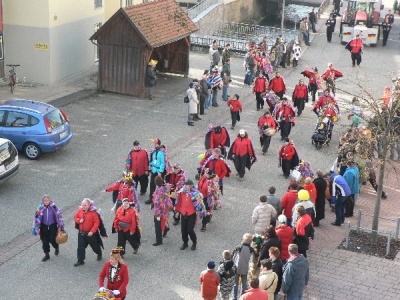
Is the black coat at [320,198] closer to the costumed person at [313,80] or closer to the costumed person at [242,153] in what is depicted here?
the costumed person at [242,153]

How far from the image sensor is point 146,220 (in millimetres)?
16641

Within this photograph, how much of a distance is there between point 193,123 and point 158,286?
427 inches

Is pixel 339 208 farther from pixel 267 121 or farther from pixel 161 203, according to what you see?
pixel 267 121

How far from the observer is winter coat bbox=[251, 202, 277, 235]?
48.6 feet

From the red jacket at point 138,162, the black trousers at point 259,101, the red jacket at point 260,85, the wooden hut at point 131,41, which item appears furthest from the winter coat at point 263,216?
the wooden hut at point 131,41

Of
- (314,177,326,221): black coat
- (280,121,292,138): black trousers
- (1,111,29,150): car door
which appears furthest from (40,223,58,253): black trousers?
(280,121,292,138): black trousers

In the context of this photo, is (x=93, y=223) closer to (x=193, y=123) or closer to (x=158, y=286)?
(x=158, y=286)

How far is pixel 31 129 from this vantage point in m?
20.0

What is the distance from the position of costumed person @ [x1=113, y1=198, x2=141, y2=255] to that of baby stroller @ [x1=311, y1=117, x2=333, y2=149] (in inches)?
347

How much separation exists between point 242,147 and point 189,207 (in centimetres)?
442

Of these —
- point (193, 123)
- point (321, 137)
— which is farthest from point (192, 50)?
point (321, 137)

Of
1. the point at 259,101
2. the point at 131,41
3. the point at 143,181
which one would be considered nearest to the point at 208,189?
the point at 143,181

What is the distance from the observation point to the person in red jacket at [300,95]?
80.6ft

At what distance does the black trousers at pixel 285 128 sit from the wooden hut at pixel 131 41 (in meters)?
6.22
